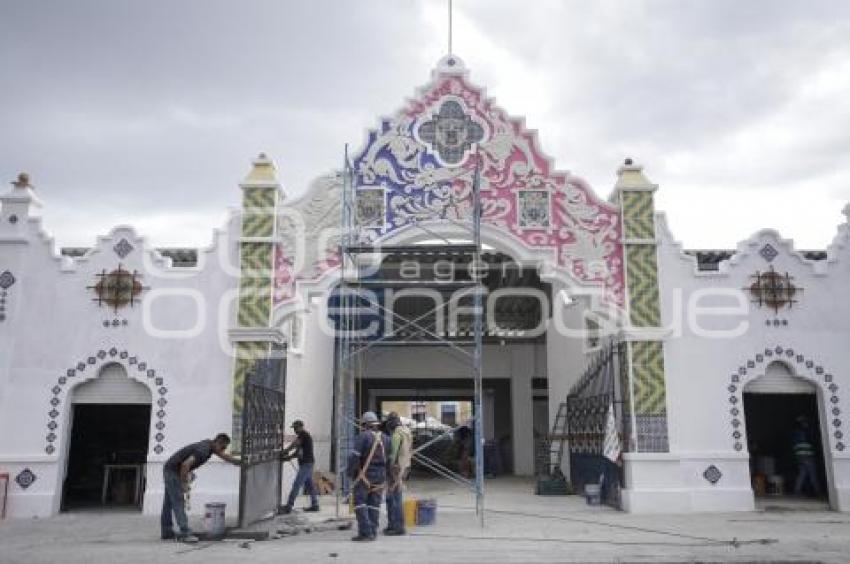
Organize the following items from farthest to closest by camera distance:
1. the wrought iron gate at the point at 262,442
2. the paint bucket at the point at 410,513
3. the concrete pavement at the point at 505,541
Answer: the paint bucket at the point at 410,513, the wrought iron gate at the point at 262,442, the concrete pavement at the point at 505,541

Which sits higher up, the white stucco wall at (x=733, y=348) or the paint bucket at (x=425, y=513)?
the white stucco wall at (x=733, y=348)

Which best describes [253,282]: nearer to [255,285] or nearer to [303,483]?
[255,285]

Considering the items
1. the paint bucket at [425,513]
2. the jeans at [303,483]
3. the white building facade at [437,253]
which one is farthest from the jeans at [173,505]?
the paint bucket at [425,513]

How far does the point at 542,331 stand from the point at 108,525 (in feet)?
42.1

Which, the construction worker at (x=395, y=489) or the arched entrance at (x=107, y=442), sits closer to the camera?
the construction worker at (x=395, y=489)

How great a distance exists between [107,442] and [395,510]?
9.07 metres

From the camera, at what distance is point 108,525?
10.4m

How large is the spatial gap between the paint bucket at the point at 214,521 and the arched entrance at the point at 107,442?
11.8 ft

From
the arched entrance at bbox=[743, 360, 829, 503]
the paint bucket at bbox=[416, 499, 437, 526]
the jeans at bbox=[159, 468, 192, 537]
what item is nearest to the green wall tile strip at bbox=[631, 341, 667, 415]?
the arched entrance at bbox=[743, 360, 829, 503]

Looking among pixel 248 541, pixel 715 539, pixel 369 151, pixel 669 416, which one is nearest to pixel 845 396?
pixel 669 416

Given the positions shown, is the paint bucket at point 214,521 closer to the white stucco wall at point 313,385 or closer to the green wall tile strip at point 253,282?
the green wall tile strip at point 253,282

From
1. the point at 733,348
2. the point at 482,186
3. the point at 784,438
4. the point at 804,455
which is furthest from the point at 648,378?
the point at 784,438

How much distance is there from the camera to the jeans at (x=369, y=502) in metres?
8.70

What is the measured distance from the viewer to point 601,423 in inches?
498
